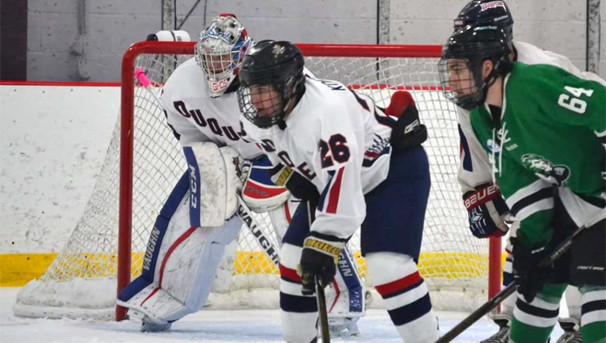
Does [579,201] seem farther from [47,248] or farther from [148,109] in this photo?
[47,248]

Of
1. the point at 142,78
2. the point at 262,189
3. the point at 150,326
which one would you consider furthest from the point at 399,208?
the point at 142,78

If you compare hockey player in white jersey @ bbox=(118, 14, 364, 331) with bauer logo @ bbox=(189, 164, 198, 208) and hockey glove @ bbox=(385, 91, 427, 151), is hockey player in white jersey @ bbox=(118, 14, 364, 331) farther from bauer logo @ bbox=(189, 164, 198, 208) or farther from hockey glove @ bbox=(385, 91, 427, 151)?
hockey glove @ bbox=(385, 91, 427, 151)

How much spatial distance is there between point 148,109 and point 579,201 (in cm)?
223

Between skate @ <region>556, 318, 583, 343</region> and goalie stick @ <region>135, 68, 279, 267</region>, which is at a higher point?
goalie stick @ <region>135, 68, 279, 267</region>

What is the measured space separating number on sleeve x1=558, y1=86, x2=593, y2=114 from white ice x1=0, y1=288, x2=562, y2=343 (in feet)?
4.83

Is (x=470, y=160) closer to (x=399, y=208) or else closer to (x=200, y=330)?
(x=399, y=208)

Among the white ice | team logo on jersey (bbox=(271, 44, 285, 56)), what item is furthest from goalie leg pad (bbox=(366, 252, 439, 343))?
the white ice

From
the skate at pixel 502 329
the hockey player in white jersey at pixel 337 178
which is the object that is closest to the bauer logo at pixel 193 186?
the hockey player in white jersey at pixel 337 178

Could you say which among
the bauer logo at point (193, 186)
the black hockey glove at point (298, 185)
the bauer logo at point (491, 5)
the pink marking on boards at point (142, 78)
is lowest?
the bauer logo at point (193, 186)

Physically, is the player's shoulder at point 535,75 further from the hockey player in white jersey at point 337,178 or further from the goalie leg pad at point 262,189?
the goalie leg pad at point 262,189

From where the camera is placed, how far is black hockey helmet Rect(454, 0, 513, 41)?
298 cm

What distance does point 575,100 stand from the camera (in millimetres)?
2332

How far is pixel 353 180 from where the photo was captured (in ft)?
8.34

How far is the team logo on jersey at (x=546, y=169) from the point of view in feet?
8.13
